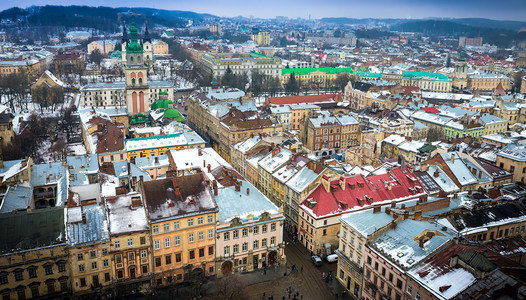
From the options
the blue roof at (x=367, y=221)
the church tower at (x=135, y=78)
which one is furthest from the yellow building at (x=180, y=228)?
the church tower at (x=135, y=78)

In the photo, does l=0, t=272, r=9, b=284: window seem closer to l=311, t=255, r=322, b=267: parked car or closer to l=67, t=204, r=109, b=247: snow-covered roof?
l=67, t=204, r=109, b=247: snow-covered roof

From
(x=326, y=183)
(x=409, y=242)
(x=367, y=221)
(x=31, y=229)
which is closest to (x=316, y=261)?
(x=367, y=221)

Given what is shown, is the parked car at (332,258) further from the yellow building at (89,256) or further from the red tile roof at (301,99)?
the red tile roof at (301,99)

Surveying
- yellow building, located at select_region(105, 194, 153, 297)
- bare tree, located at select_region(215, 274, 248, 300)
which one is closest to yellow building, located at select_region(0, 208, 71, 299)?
yellow building, located at select_region(105, 194, 153, 297)

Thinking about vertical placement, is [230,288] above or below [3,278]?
below

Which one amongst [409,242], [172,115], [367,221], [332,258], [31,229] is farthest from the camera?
[172,115]

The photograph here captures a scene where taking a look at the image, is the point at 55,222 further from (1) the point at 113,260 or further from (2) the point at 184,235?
(2) the point at 184,235

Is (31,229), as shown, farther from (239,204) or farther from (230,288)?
(239,204)
